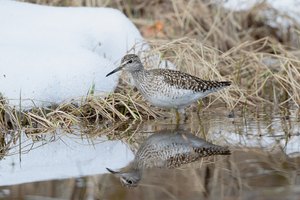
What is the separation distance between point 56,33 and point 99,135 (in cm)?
169

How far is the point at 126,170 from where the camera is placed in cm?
572

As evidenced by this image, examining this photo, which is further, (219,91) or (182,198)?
(219,91)

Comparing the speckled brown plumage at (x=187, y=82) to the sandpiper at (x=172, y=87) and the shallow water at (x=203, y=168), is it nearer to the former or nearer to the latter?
the sandpiper at (x=172, y=87)

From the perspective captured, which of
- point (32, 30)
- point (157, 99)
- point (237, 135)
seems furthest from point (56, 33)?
point (237, 135)

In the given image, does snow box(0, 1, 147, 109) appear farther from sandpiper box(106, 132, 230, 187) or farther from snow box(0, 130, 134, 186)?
sandpiper box(106, 132, 230, 187)

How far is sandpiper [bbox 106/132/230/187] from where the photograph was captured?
567 centimetres

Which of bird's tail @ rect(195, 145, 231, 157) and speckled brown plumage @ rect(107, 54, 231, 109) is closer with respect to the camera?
bird's tail @ rect(195, 145, 231, 157)

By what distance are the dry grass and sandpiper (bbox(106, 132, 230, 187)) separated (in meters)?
0.83

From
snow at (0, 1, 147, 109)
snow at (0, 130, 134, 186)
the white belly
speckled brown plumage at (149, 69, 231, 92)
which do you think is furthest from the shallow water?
snow at (0, 1, 147, 109)

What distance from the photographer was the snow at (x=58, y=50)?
7328mm

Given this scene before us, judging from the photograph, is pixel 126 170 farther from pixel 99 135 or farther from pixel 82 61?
pixel 82 61

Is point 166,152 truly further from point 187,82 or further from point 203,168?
point 187,82

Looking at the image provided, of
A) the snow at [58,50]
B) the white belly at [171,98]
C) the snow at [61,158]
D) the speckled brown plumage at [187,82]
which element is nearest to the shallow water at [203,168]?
the snow at [61,158]

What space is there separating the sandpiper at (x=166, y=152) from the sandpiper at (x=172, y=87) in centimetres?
47
